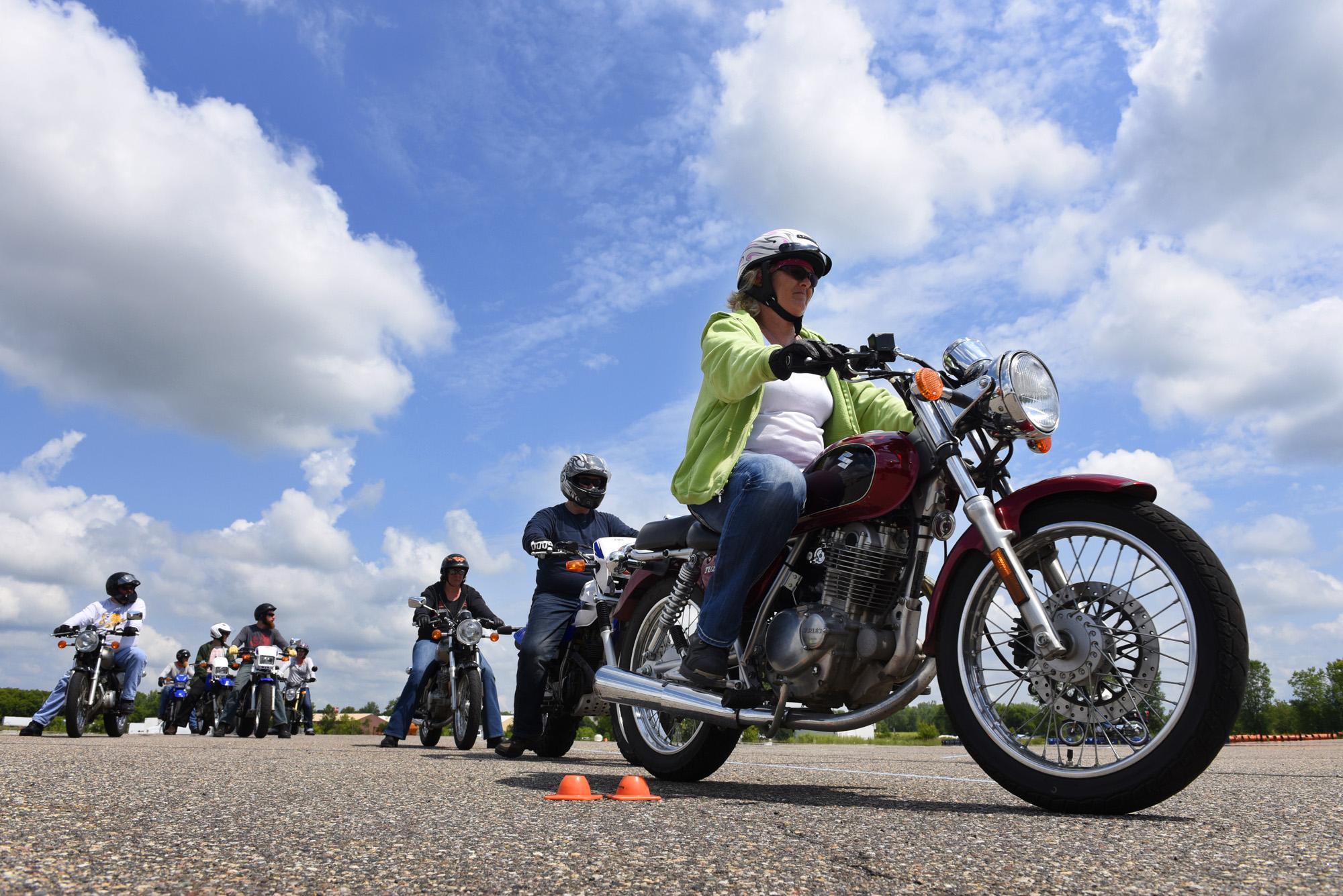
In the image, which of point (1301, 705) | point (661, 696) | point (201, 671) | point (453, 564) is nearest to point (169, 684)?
point (201, 671)

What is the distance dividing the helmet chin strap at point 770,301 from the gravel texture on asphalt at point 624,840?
6.51 ft

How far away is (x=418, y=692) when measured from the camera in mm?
9938

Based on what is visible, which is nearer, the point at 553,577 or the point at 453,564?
the point at 553,577

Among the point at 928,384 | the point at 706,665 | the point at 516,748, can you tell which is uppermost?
the point at 928,384

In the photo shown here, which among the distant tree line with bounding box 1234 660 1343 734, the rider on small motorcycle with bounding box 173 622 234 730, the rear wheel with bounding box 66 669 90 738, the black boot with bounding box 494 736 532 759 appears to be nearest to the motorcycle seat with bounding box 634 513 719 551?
the black boot with bounding box 494 736 532 759

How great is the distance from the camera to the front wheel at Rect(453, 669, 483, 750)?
9273 millimetres

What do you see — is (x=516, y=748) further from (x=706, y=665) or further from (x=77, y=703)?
(x=77, y=703)

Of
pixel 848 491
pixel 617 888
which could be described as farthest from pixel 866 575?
pixel 617 888

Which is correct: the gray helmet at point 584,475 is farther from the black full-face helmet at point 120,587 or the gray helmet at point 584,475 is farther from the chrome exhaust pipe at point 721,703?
the black full-face helmet at point 120,587

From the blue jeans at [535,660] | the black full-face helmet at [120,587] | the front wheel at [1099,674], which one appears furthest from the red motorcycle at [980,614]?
the black full-face helmet at [120,587]

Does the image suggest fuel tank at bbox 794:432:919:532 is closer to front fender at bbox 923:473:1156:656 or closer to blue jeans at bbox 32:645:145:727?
front fender at bbox 923:473:1156:656

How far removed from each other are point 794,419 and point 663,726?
1705 millimetres

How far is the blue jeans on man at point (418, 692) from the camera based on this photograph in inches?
361

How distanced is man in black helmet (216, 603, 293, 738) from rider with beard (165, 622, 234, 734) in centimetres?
368
